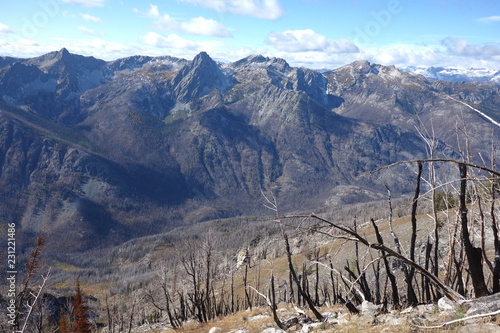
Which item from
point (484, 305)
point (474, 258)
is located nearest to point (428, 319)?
point (484, 305)

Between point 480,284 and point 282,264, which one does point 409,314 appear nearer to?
point 480,284

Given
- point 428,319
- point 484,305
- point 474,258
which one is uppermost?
point 474,258

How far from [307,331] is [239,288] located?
9069 centimetres

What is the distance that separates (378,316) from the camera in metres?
15.3

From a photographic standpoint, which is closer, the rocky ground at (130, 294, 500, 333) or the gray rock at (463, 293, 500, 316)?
the gray rock at (463, 293, 500, 316)

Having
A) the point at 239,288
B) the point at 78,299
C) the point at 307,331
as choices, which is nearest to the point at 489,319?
the point at 307,331

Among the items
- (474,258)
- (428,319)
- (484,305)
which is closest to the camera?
(484,305)

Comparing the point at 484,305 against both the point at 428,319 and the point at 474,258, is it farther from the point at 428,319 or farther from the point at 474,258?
the point at 428,319

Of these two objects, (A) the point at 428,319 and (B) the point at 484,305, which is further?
(A) the point at 428,319

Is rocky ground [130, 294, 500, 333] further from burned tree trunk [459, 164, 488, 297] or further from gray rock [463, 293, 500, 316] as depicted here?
burned tree trunk [459, 164, 488, 297]

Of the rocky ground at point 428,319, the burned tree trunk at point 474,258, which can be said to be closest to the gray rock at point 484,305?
the rocky ground at point 428,319

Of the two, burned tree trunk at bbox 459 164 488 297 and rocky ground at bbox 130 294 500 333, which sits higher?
burned tree trunk at bbox 459 164 488 297

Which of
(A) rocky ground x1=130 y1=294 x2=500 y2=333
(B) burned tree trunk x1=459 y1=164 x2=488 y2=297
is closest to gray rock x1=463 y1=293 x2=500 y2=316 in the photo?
(A) rocky ground x1=130 y1=294 x2=500 y2=333

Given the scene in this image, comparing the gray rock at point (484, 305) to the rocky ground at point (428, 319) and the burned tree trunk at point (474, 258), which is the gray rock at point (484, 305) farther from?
the burned tree trunk at point (474, 258)
